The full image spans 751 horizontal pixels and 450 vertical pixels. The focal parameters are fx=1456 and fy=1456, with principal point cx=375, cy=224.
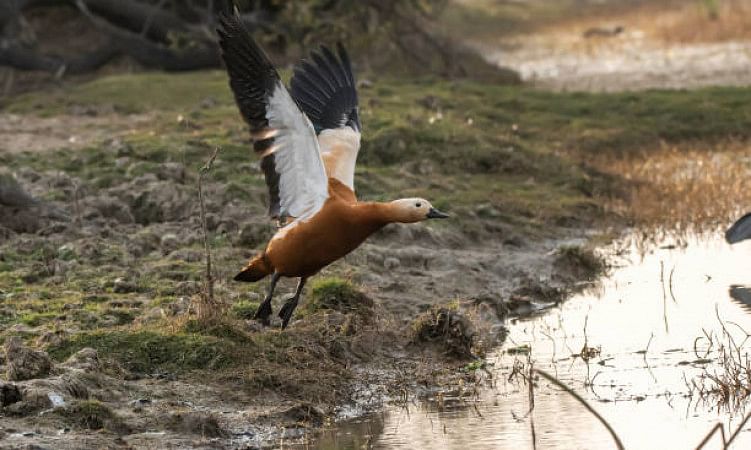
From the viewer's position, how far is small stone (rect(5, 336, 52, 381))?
7031 millimetres

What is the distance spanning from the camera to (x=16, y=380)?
23.0ft

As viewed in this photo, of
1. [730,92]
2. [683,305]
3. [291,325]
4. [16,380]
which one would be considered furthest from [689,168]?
[16,380]

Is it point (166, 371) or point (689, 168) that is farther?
point (689, 168)

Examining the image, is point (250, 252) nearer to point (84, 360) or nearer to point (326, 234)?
point (326, 234)

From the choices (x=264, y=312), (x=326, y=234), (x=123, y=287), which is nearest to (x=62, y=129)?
(x=123, y=287)

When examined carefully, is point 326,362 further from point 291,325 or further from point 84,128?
point 84,128

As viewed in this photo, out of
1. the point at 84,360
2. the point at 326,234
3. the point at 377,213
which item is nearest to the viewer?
the point at 84,360

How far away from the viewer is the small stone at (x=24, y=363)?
7.03 meters

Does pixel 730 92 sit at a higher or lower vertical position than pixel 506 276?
higher

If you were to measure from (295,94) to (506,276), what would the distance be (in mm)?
2558

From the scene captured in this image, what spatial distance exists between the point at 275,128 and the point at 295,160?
26cm

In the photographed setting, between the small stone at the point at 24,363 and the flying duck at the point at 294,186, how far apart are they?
1522 mm

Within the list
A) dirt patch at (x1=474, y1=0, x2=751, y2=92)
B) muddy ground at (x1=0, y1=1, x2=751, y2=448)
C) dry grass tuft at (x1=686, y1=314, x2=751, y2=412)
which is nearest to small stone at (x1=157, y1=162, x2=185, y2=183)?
muddy ground at (x1=0, y1=1, x2=751, y2=448)

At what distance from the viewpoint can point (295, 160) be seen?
7.92 meters
